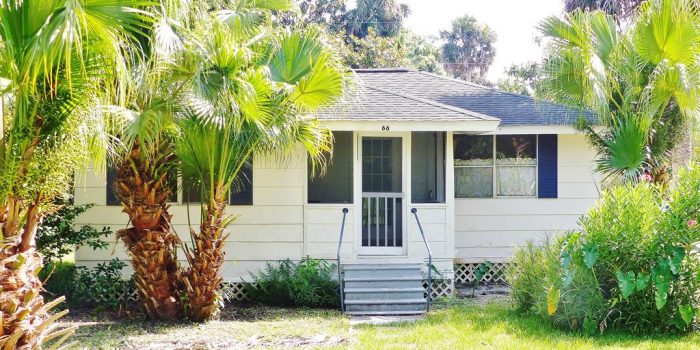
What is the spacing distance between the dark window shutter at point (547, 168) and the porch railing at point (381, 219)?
2.96 metres

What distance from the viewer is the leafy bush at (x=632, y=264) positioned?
800cm

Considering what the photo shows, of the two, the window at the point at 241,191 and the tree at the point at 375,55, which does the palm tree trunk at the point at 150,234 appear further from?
the tree at the point at 375,55

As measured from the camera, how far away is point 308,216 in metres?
11.3

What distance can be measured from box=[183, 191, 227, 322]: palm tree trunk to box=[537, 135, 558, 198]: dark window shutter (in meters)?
6.42

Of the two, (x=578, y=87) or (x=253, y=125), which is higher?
(x=578, y=87)

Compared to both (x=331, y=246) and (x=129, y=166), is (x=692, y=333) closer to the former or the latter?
(x=331, y=246)

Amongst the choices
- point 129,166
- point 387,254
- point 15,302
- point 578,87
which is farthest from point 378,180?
point 15,302

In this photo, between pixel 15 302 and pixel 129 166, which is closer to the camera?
pixel 15 302

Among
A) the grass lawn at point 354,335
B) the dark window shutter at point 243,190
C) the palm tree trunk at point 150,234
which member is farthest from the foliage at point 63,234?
the palm tree trunk at point 150,234

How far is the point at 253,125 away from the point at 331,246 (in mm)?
3184

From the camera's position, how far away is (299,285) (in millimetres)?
10562

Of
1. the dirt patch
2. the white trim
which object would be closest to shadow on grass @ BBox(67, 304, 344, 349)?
the dirt patch

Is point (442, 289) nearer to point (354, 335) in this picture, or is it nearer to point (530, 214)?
point (530, 214)

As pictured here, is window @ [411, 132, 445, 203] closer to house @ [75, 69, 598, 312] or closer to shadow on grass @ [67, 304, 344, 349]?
house @ [75, 69, 598, 312]
